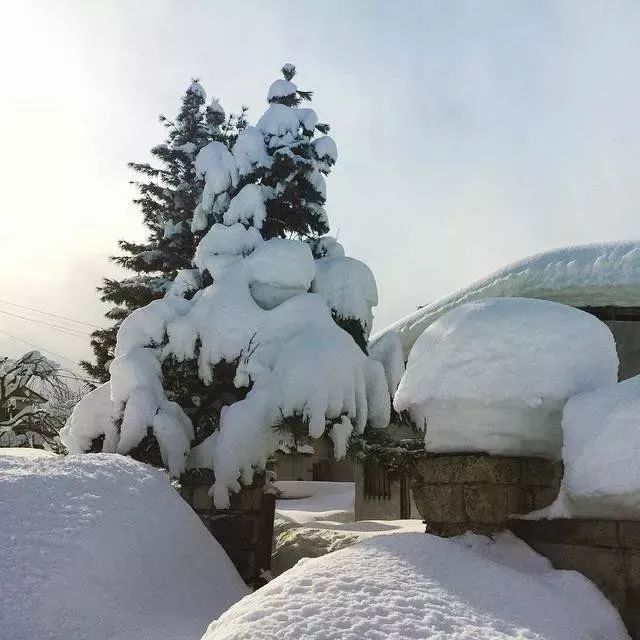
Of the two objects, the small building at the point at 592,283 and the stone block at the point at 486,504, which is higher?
the small building at the point at 592,283

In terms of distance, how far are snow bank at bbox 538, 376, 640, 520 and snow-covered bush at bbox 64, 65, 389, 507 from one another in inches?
113

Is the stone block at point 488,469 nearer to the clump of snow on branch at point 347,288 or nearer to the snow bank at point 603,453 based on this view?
the snow bank at point 603,453

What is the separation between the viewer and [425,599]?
2.45 metres

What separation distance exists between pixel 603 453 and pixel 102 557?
283cm

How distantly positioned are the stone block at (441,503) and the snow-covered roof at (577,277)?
279 inches

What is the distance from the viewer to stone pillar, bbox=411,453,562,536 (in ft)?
10.8

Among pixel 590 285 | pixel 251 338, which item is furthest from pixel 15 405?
pixel 590 285

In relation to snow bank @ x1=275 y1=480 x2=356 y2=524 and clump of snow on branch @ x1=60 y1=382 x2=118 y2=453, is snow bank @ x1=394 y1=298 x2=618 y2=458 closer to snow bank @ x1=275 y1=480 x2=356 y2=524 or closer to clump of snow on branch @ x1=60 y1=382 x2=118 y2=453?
clump of snow on branch @ x1=60 y1=382 x2=118 y2=453

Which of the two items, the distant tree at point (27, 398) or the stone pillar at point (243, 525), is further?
the distant tree at point (27, 398)

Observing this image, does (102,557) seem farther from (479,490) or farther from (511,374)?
(511,374)

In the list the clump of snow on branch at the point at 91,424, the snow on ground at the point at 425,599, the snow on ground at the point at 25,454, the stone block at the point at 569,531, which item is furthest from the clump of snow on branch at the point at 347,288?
the snow on ground at the point at 425,599

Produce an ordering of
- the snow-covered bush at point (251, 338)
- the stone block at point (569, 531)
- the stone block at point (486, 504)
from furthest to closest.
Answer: the snow-covered bush at point (251, 338), the stone block at point (486, 504), the stone block at point (569, 531)

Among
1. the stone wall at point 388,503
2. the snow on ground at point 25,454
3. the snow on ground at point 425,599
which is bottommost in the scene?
the stone wall at point 388,503

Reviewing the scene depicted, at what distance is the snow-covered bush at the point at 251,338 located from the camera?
5875mm
